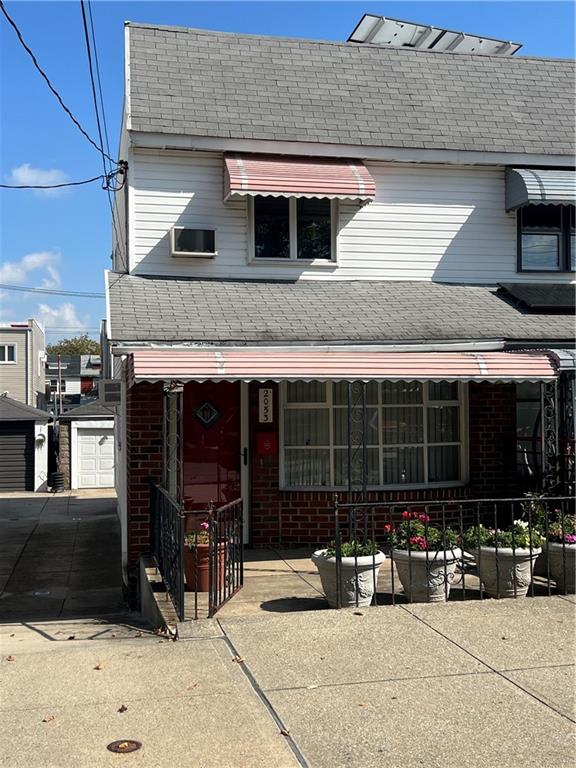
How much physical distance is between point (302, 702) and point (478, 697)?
113 cm

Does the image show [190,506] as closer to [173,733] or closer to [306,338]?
[306,338]

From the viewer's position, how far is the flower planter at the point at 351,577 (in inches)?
282

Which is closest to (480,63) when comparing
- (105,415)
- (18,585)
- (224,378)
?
(224,378)

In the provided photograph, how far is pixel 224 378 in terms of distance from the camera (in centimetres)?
788

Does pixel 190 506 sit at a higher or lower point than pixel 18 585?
higher

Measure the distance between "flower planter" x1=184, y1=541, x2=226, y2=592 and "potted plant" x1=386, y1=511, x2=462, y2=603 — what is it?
158 centimetres

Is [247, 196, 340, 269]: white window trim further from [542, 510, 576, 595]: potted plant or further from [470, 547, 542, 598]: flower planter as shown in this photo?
[470, 547, 542, 598]: flower planter

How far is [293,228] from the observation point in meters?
11.1

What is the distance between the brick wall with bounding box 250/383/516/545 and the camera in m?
10.4

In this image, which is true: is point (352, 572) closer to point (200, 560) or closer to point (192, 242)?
point (200, 560)

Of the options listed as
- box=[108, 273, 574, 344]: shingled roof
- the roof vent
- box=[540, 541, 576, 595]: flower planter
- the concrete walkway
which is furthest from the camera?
the roof vent

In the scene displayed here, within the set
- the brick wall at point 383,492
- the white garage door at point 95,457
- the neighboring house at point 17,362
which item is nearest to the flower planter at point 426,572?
the brick wall at point 383,492

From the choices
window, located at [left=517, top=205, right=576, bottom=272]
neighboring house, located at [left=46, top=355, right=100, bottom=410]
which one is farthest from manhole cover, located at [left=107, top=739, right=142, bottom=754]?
neighboring house, located at [left=46, top=355, right=100, bottom=410]

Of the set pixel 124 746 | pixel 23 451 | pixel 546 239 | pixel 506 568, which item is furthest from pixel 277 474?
pixel 23 451
